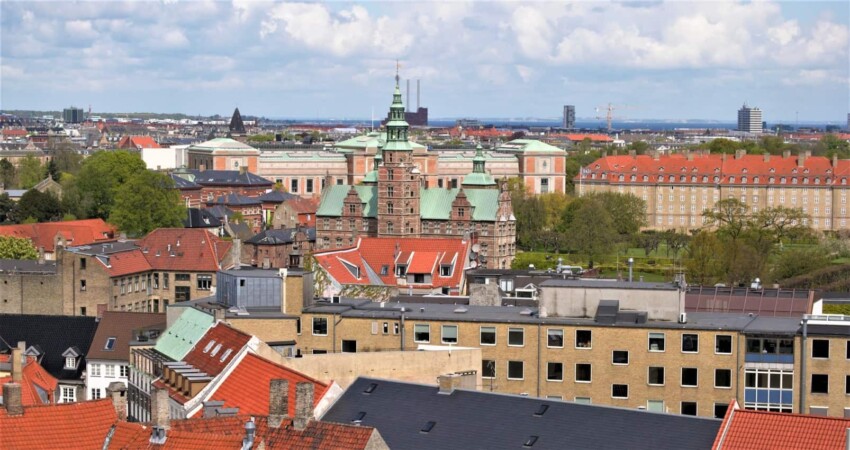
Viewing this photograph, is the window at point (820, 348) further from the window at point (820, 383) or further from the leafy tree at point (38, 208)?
the leafy tree at point (38, 208)

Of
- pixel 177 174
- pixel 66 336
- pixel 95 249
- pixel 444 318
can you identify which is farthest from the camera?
pixel 177 174

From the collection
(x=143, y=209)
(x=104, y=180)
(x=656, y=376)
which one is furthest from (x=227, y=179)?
(x=656, y=376)

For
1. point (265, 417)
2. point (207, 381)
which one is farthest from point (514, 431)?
point (207, 381)

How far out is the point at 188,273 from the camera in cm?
10719

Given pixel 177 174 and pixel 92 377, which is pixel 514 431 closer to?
pixel 92 377

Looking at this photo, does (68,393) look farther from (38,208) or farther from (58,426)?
(38,208)

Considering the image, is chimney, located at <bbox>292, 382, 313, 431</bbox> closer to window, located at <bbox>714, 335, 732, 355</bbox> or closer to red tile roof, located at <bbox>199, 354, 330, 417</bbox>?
red tile roof, located at <bbox>199, 354, 330, 417</bbox>

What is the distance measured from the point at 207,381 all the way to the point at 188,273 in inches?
2121

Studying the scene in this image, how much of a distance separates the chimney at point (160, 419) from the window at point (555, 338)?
20189 millimetres

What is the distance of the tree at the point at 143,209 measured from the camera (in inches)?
5364

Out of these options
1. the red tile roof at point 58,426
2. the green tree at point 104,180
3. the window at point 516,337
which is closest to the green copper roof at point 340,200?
the green tree at point 104,180

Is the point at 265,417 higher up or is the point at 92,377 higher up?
the point at 265,417

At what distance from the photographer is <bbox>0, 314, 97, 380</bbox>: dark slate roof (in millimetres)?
79125

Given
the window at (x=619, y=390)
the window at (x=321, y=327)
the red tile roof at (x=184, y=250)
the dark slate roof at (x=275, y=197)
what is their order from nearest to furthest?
the window at (x=619, y=390)
the window at (x=321, y=327)
the red tile roof at (x=184, y=250)
the dark slate roof at (x=275, y=197)
